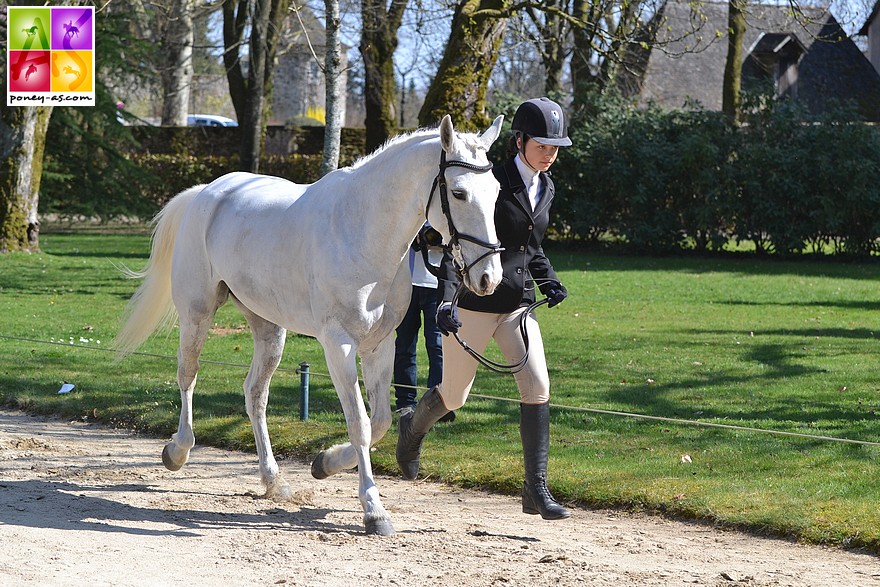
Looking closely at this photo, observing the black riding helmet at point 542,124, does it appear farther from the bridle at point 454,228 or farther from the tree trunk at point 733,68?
the tree trunk at point 733,68

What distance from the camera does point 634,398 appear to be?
31.7 ft

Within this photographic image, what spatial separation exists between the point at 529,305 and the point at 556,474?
1673mm

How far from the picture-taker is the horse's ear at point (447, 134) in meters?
5.18

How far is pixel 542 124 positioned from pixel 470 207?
0.63 meters

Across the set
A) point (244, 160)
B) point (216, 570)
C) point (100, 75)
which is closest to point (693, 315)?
point (216, 570)

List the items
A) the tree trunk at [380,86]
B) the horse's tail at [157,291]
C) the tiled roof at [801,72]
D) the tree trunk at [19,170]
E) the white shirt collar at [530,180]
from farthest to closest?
the tiled roof at [801,72] → the tree trunk at [380,86] → the tree trunk at [19,170] → the horse's tail at [157,291] → the white shirt collar at [530,180]

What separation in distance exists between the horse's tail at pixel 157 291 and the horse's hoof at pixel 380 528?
2.70 metres

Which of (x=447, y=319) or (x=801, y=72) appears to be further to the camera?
(x=801, y=72)

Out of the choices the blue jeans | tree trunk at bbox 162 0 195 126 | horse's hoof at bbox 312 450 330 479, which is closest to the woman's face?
horse's hoof at bbox 312 450 330 479

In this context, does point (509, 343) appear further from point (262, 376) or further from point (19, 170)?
point (19, 170)

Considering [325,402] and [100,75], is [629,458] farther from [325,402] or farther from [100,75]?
[100,75]

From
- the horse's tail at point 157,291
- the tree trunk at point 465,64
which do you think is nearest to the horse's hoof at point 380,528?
the horse's tail at point 157,291

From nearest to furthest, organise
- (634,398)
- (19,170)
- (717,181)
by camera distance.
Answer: (634,398)
(19,170)
(717,181)

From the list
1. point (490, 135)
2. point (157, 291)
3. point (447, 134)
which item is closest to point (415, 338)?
point (157, 291)
